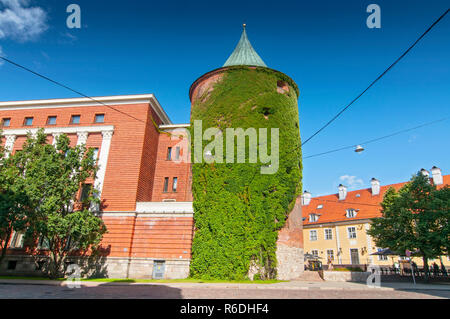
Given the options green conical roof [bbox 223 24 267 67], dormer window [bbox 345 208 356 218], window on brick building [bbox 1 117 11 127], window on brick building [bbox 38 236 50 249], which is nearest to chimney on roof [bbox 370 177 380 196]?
dormer window [bbox 345 208 356 218]

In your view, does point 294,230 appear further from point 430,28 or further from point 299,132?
point 430,28

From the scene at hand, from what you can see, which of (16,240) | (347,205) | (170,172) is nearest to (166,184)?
(170,172)

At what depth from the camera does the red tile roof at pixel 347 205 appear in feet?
135

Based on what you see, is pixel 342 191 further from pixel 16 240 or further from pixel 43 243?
pixel 16 240

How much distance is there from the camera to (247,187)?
22.2 meters

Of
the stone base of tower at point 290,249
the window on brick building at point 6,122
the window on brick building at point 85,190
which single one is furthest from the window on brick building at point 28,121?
the stone base of tower at point 290,249

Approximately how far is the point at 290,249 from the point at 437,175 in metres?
29.9

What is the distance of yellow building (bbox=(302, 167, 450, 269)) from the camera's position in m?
38.9

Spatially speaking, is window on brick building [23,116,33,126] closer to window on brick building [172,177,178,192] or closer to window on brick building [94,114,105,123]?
window on brick building [94,114,105,123]

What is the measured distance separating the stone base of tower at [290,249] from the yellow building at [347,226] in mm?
14135

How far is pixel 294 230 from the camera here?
2378 cm

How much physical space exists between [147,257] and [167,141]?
40.2ft

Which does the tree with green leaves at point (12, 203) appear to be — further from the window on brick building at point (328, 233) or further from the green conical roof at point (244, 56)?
the window on brick building at point (328, 233)
